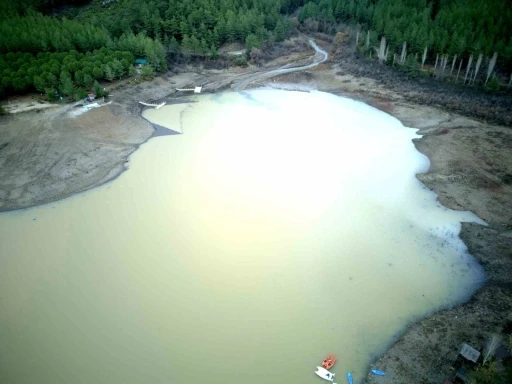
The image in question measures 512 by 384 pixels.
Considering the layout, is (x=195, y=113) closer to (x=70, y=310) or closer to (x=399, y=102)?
(x=399, y=102)

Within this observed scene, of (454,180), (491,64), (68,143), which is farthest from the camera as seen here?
(491,64)

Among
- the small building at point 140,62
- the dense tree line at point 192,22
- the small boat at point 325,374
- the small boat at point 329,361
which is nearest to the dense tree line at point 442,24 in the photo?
the dense tree line at point 192,22

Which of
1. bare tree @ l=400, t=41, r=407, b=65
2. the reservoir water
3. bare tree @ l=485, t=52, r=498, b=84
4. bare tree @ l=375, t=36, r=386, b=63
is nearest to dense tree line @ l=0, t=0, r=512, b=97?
bare tree @ l=400, t=41, r=407, b=65

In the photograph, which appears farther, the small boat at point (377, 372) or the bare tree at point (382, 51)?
the bare tree at point (382, 51)

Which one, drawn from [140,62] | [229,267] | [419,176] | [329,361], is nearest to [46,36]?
[140,62]

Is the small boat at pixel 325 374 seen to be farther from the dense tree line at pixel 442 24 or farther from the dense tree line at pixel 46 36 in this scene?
the dense tree line at pixel 46 36

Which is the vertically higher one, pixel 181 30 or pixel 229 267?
pixel 181 30

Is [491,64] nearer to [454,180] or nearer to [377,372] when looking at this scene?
[454,180]
